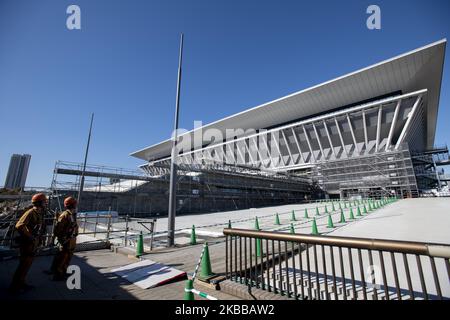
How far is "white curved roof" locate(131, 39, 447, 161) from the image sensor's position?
1531 inches

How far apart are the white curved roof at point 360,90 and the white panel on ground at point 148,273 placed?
52740mm

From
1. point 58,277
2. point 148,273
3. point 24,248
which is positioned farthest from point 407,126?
point 24,248

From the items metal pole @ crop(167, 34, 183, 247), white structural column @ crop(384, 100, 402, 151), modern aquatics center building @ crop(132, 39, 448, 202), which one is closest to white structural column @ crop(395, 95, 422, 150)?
modern aquatics center building @ crop(132, 39, 448, 202)

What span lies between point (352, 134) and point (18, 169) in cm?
8246

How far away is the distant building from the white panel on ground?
61.9 meters

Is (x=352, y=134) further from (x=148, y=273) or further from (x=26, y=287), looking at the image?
(x=26, y=287)

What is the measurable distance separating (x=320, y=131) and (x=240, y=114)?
74.8ft

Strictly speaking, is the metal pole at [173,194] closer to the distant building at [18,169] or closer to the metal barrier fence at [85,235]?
the metal barrier fence at [85,235]

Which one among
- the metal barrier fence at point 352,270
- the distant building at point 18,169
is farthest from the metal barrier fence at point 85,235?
the distant building at point 18,169

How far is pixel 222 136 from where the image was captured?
7256cm

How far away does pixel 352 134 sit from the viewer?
48906 mm

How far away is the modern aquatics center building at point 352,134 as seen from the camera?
4156 centimetres

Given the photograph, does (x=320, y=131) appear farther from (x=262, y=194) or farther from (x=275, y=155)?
(x=262, y=194)

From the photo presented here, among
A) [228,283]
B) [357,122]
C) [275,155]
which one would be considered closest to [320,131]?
[357,122]
